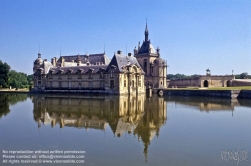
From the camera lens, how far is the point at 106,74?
5128 centimetres

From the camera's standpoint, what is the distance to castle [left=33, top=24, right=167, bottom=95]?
50.5m

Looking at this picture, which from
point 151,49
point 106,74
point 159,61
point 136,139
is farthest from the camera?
point 151,49

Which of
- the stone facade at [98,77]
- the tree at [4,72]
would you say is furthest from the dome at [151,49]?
the tree at [4,72]

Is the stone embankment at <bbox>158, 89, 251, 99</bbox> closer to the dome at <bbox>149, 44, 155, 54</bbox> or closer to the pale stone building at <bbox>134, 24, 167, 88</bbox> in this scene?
the pale stone building at <bbox>134, 24, 167, 88</bbox>

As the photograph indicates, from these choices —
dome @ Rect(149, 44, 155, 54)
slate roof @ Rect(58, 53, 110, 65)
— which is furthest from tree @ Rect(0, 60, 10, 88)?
dome @ Rect(149, 44, 155, 54)

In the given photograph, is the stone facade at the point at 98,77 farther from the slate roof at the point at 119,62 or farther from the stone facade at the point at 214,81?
the stone facade at the point at 214,81

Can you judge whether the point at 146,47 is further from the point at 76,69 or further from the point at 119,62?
the point at 76,69

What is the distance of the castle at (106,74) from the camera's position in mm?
50469

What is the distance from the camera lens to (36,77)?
61906mm

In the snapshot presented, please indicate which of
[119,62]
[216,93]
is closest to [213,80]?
[216,93]

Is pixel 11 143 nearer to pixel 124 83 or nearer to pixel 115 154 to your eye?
pixel 115 154

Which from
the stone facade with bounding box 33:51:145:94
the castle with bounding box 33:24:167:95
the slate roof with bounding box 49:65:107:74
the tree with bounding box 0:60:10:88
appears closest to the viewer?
the stone facade with bounding box 33:51:145:94

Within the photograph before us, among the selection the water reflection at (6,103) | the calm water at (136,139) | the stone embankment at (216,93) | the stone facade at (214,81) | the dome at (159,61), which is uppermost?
the dome at (159,61)

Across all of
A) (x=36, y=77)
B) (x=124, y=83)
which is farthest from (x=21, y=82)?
(x=124, y=83)
